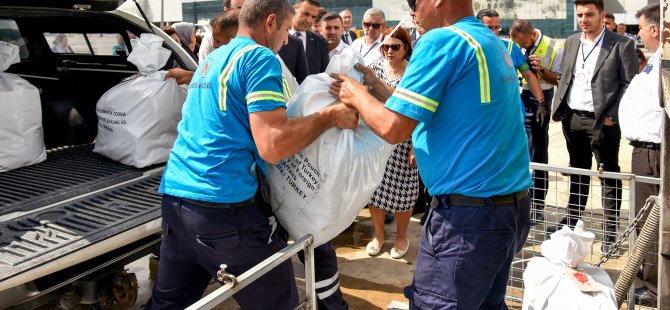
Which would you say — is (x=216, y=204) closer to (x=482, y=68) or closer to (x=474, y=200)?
(x=474, y=200)

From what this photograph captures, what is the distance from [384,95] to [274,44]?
0.56m

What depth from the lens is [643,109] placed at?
3867 mm

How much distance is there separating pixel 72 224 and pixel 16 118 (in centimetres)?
114

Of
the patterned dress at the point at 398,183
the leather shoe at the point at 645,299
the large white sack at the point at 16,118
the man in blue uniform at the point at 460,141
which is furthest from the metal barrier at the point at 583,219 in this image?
A: the large white sack at the point at 16,118

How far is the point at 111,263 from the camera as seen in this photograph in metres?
3.04

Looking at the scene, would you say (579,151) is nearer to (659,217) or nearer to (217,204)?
(659,217)

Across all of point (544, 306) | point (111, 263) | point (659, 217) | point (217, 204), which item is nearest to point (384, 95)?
point (217, 204)

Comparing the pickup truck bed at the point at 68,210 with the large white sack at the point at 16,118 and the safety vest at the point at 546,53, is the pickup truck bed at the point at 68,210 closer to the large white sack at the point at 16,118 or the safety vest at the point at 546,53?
the large white sack at the point at 16,118

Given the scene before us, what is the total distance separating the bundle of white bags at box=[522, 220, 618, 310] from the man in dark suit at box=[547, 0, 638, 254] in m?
2.08

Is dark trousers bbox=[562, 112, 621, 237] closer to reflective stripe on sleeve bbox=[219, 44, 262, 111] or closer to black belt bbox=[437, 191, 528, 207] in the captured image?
black belt bbox=[437, 191, 528, 207]

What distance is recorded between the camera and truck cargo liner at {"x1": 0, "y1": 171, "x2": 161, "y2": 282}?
105 inches

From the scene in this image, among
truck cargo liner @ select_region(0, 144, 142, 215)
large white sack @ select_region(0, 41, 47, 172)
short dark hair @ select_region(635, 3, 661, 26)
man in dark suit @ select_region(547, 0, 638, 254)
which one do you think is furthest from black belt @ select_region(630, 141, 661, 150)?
large white sack @ select_region(0, 41, 47, 172)

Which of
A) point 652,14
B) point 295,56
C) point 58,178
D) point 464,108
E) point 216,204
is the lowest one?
point 58,178

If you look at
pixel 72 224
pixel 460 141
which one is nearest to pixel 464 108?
pixel 460 141
